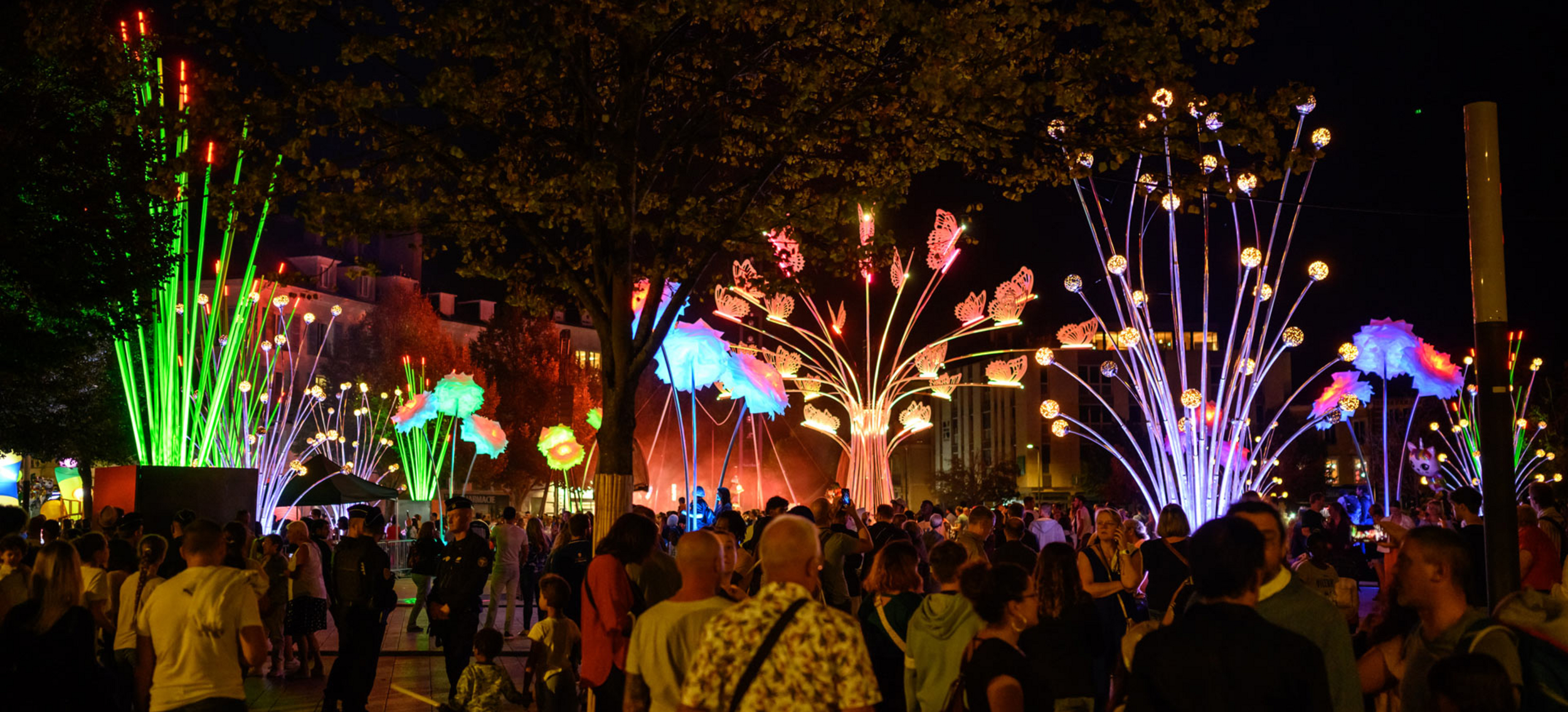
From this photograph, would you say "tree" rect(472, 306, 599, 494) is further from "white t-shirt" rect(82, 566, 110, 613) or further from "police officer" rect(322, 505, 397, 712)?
"white t-shirt" rect(82, 566, 110, 613)

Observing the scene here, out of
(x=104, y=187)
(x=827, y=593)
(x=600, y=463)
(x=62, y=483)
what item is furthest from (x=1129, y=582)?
(x=62, y=483)

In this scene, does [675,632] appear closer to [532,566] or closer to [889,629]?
[889,629]

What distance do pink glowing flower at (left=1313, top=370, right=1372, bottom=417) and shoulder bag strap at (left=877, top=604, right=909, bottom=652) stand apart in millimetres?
23039

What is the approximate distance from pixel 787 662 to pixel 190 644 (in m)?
3.27

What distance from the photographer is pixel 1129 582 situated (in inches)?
339

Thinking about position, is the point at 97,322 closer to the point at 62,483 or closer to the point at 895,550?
the point at 895,550

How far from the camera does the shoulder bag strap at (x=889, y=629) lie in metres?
6.41

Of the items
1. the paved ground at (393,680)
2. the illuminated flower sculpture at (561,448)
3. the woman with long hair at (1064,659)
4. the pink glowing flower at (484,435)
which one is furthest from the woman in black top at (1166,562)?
the pink glowing flower at (484,435)

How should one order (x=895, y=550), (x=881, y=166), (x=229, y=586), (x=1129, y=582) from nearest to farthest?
1. (x=229, y=586)
2. (x=895, y=550)
3. (x=1129, y=582)
4. (x=881, y=166)

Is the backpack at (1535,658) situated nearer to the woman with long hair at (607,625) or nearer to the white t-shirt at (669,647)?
the white t-shirt at (669,647)

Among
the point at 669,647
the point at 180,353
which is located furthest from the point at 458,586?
the point at 180,353

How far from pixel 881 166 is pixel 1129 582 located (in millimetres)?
4969

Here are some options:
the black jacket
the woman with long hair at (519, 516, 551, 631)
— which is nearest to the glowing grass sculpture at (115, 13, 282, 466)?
the woman with long hair at (519, 516, 551, 631)

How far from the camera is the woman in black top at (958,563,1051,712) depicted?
15.5ft
